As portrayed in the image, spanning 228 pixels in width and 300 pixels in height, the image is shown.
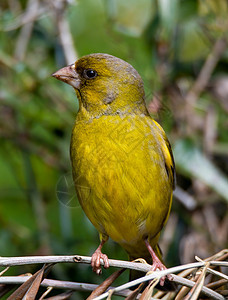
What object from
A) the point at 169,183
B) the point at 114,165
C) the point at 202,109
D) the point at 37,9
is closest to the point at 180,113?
the point at 202,109

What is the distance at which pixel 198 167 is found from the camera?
3900 mm

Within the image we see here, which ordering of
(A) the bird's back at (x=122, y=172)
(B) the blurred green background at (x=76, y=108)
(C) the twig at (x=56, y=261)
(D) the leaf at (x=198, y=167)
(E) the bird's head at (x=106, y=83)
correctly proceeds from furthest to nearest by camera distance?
(B) the blurred green background at (x=76, y=108) < (D) the leaf at (x=198, y=167) < (E) the bird's head at (x=106, y=83) < (A) the bird's back at (x=122, y=172) < (C) the twig at (x=56, y=261)

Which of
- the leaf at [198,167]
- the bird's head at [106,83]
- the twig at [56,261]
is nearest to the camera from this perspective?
the twig at [56,261]

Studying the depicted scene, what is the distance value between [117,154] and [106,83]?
1.26ft

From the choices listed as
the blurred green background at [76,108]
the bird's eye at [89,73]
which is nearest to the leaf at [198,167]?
the blurred green background at [76,108]

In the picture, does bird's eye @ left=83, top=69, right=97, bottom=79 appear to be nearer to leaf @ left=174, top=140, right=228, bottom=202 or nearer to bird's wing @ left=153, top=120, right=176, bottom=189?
bird's wing @ left=153, top=120, right=176, bottom=189

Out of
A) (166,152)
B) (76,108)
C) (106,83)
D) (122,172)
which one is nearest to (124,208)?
(122,172)

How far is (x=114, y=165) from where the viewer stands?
241cm

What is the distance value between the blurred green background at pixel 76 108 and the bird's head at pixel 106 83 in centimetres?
117

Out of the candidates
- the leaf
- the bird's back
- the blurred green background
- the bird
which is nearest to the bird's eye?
the bird

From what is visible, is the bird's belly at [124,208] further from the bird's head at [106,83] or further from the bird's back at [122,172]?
the bird's head at [106,83]

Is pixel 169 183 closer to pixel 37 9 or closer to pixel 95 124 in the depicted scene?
pixel 95 124

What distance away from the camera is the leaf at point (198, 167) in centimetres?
382

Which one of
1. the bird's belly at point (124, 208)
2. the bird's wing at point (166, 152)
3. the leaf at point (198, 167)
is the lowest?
the leaf at point (198, 167)
